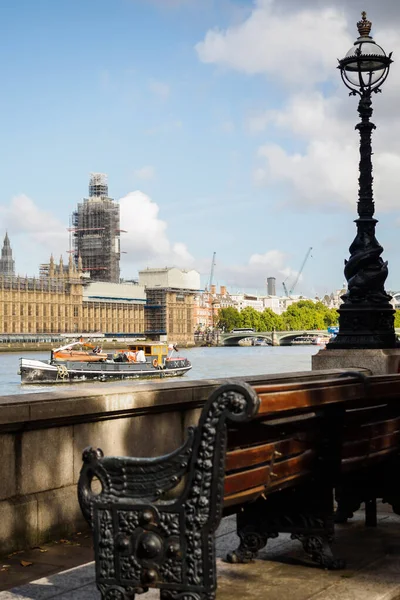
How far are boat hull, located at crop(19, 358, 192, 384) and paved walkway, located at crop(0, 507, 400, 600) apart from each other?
180 ft

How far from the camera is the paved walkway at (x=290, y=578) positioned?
12.5ft

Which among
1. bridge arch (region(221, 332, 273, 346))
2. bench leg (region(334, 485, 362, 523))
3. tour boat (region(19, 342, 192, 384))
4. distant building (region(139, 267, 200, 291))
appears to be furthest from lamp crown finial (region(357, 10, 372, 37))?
distant building (region(139, 267, 200, 291))

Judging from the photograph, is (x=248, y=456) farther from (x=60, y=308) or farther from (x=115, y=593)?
(x=60, y=308)

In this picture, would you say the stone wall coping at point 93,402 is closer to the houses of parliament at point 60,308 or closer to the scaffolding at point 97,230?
the houses of parliament at point 60,308

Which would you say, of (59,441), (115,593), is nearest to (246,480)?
(115,593)

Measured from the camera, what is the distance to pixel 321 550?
13.9 feet

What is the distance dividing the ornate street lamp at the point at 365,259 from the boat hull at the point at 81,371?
4796 centimetres

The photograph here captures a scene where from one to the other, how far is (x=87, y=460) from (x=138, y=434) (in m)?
3.20

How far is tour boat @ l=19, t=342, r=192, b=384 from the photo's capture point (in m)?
59.3

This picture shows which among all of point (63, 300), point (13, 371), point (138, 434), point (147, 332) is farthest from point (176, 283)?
point (138, 434)

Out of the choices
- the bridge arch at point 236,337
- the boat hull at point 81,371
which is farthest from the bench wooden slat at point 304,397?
the bridge arch at point 236,337

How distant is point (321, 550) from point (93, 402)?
2105 millimetres

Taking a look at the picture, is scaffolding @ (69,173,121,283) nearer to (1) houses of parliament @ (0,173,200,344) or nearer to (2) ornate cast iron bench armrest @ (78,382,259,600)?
(1) houses of parliament @ (0,173,200,344)

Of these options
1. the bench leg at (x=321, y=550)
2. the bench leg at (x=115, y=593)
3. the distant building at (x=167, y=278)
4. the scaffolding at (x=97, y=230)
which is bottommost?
the bench leg at (x=321, y=550)
